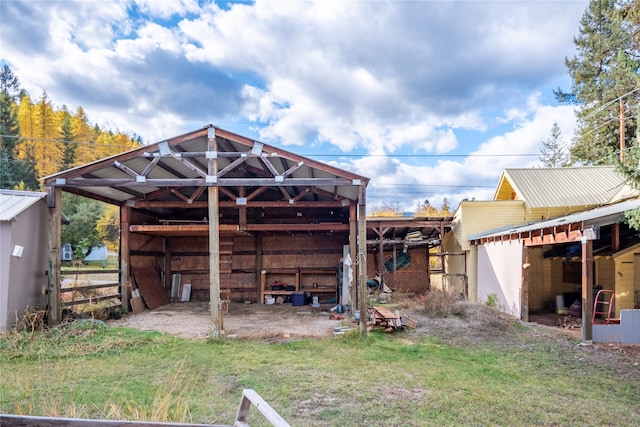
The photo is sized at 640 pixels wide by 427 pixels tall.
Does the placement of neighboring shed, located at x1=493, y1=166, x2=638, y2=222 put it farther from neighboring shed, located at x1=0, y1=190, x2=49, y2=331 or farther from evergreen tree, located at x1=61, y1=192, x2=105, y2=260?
evergreen tree, located at x1=61, y1=192, x2=105, y2=260

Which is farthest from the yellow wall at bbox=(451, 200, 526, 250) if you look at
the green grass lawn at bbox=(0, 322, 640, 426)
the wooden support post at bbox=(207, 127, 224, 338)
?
the wooden support post at bbox=(207, 127, 224, 338)

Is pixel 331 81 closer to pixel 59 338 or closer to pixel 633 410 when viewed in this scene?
pixel 59 338

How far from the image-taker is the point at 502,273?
11.0 meters

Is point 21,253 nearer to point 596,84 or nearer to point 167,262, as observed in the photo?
point 167,262

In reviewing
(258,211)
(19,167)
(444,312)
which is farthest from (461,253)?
(19,167)

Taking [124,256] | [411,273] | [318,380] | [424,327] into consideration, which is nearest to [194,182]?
[124,256]

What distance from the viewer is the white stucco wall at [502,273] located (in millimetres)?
10016

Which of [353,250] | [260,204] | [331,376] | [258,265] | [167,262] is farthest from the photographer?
[167,262]

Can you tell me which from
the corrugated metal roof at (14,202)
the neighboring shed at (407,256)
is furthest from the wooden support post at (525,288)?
the corrugated metal roof at (14,202)

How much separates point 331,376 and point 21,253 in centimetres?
650

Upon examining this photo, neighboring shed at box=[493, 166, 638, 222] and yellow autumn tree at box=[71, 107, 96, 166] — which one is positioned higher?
Answer: yellow autumn tree at box=[71, 107, 96, 166]

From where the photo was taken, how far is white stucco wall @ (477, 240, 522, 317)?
1002 centimetres

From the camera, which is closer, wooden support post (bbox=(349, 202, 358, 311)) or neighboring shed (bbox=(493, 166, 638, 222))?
wooden support post (bbox=(349, 202, 358, 311))

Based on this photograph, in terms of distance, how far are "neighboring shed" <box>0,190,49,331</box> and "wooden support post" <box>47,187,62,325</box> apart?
12.8 inches
